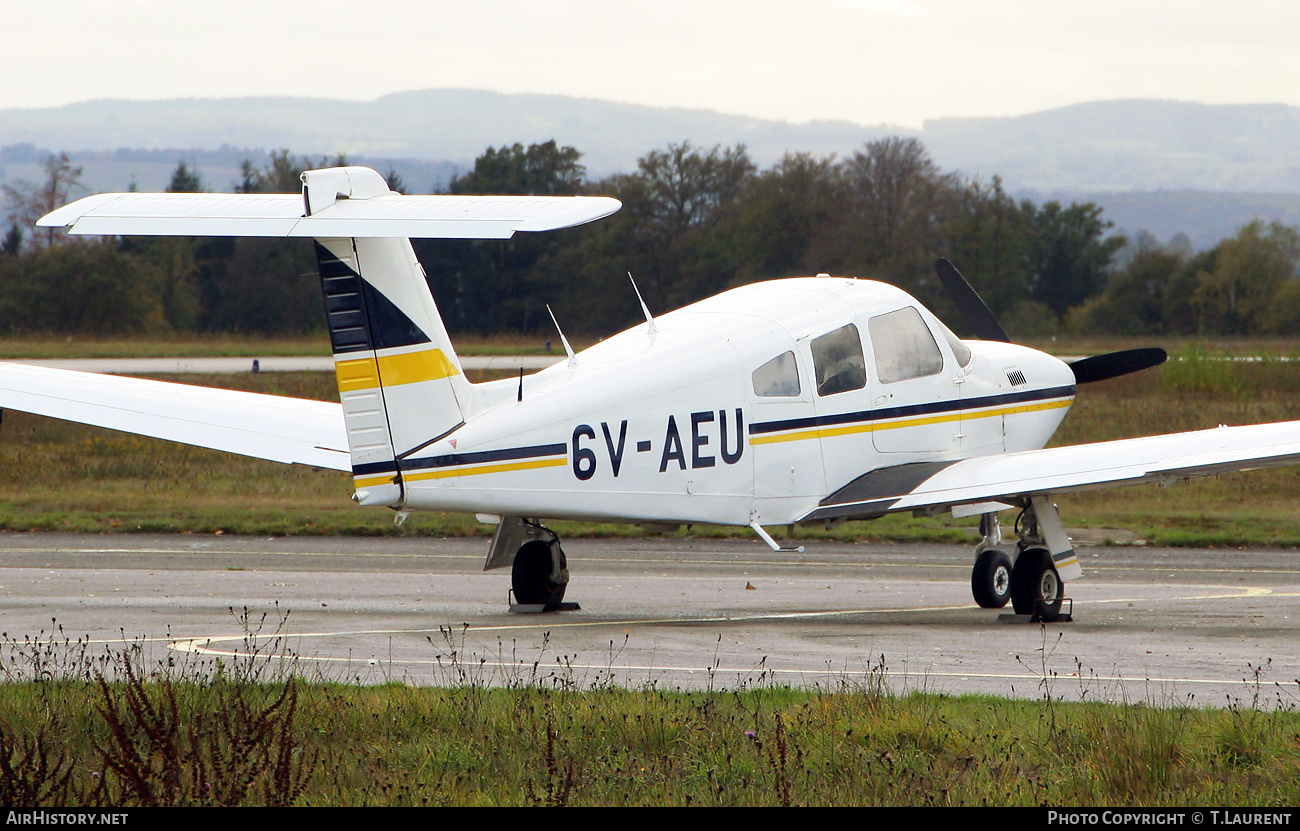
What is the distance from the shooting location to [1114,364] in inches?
654

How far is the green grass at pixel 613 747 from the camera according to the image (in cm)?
654

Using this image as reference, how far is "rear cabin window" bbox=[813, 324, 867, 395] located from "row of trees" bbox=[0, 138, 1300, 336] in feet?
160

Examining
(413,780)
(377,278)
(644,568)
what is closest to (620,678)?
(413,780)

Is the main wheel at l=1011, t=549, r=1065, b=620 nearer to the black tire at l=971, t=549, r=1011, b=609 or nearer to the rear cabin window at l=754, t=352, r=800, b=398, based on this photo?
the black tire at l=971, t=549, r=1011, b=609

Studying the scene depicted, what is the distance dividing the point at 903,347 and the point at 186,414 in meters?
7.45

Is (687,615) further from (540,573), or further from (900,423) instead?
(900,423)

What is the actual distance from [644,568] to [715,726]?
10329mm

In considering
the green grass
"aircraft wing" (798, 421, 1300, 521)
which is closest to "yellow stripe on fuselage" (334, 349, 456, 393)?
the green grass

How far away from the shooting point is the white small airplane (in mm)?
11125

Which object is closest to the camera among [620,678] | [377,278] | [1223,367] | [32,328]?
[620,678]

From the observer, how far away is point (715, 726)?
309 inches

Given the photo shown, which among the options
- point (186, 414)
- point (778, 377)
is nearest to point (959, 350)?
point (778, 377)

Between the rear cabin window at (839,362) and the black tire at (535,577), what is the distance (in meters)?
3.06

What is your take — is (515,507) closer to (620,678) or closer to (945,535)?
(620,678)
